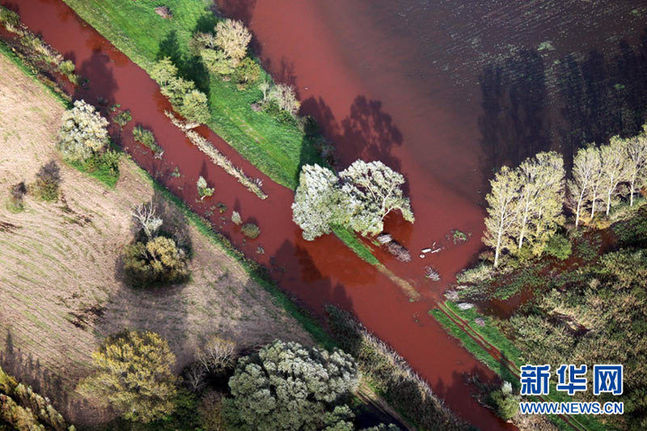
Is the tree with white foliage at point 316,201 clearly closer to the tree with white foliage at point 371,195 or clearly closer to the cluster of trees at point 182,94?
the tree with white foliage at point 371,195

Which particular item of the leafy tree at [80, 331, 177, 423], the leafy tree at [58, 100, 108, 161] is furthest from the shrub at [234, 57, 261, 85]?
the leafy tree at [80, 331, 177, 423]

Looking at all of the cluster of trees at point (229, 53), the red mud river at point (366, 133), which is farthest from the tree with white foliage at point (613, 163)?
the cluster of trees at point (229, 53)

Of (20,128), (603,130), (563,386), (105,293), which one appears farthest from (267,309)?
(603,130)

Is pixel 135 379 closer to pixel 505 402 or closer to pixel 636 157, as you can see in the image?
pixel 505 402

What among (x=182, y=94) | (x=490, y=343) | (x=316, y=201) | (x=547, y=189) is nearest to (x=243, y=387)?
(x=316, y=201)

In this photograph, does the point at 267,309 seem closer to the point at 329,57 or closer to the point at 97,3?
the point at 329,57

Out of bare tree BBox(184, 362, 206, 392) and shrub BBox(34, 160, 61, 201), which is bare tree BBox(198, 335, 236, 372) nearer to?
bare tree BBox(184, 362, 206, 392)
